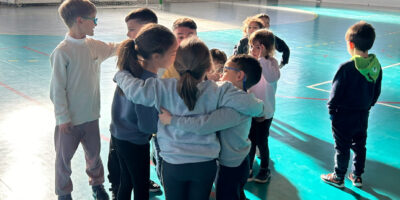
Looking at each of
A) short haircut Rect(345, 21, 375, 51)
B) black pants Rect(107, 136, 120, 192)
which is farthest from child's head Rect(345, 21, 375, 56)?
black pants Rect(107, 136, 120, 192)

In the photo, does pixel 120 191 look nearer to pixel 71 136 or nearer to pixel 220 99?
pixel 71 136

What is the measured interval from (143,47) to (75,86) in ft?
3.15

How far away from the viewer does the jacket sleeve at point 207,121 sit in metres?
2.32

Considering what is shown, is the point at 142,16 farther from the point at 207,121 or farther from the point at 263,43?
the point at 207,121

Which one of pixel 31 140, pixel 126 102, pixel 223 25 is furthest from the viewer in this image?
pixel 223 25

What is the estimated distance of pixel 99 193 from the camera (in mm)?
3535

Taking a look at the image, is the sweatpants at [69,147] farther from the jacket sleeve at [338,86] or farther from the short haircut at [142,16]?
the jacket sleeve at [338,86]

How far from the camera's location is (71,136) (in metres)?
3.30

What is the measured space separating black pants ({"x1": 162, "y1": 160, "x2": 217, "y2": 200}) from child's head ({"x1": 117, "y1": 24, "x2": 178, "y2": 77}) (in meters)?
0.62

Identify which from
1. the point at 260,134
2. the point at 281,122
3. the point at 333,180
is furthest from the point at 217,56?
the point at 281,122

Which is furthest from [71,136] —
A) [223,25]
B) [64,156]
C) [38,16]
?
[38,16]

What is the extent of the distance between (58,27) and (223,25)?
5558 mm

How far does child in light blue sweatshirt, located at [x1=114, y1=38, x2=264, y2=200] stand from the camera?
229 centimetres

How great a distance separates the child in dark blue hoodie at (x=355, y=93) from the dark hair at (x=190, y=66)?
1825 millimetres
